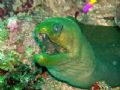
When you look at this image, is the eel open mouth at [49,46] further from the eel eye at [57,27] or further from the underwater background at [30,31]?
the eel eye at [57,27]

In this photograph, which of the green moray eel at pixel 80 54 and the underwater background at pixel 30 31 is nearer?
the green moray eel at pixel 80 54

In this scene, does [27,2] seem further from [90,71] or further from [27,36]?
[90,71]

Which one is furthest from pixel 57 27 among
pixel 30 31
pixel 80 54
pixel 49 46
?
pixel 30 31

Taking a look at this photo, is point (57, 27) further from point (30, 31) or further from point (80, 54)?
point (30, 31)

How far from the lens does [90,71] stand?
12.3ft

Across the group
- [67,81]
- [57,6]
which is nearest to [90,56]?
[67,81]

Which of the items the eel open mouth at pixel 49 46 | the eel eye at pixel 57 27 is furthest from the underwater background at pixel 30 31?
the eel eye at pixel 57 27

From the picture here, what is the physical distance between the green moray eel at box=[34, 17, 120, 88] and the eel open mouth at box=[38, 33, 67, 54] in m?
0.04

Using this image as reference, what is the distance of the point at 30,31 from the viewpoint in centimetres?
421

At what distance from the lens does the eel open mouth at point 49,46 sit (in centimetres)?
332

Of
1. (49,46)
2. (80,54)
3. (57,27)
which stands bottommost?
(80,54)

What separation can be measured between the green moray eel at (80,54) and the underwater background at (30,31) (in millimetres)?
85

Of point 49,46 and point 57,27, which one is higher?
point 57,27

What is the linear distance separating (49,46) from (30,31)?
937mm
